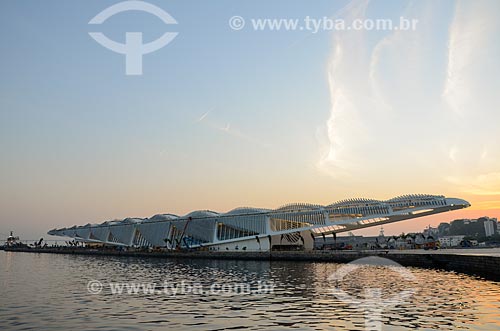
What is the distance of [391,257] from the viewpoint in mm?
70938

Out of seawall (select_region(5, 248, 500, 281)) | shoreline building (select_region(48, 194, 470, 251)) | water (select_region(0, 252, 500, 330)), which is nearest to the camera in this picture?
water (select_region(0, 252, 500, 330))

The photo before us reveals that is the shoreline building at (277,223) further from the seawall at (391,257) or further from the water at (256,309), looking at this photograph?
the water at (256,309)

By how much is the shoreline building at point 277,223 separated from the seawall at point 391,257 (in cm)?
923

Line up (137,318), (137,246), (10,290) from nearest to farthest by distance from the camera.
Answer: (137,318) → (10,290) → (137,246)

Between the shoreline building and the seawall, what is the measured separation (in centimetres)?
923

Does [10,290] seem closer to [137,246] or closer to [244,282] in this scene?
[244,282]

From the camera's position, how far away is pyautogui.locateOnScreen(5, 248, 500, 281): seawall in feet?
160

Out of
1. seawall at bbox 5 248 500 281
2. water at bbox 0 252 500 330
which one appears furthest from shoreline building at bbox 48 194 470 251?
water at bbox 0 252 500 330

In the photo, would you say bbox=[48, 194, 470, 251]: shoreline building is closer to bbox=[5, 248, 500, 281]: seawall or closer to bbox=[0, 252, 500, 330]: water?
bbox=[5, 248, 500, 281]: seawall

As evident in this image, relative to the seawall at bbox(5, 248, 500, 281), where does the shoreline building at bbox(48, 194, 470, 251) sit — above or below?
above

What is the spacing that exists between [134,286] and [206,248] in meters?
66.5

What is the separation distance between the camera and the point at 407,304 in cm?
2888

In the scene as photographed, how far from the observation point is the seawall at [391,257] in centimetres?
4888

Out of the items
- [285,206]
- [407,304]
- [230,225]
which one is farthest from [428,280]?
[230,225]
